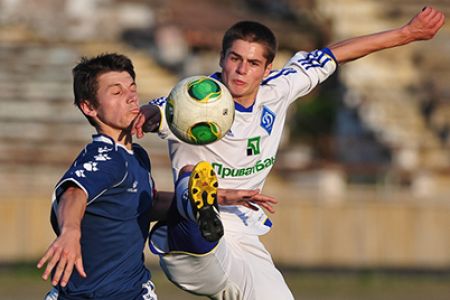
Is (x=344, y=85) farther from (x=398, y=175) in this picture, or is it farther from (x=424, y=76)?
(x=398, y=175)

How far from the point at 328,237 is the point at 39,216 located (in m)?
3.52

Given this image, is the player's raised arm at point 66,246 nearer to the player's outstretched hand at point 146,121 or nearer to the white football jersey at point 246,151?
the player's outstretched hand at point 146,121

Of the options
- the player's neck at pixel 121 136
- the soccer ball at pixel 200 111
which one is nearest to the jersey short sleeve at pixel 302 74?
the soccer ball at pixel 200 111

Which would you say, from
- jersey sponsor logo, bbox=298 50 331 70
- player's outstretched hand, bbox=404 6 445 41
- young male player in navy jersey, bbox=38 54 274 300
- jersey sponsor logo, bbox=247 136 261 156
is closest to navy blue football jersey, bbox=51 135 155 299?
young male player in navy jersey, bbox=38 54 274 300

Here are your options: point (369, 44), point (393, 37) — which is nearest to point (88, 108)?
point (369, 44)

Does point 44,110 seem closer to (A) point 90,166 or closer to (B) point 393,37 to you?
(B) point 393,37

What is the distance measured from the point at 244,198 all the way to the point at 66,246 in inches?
46.5

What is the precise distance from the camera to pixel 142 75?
21.7 metres

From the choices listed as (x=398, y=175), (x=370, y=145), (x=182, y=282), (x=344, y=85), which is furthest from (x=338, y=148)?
(x=182, y=282)

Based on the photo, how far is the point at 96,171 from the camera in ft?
19.5

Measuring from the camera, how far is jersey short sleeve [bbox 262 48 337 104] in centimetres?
755

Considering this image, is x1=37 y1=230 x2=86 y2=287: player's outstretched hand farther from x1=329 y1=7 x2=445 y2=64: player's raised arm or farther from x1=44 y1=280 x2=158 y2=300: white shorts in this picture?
x1=329 y1=7 x2=445 y2=64: player's raised arm

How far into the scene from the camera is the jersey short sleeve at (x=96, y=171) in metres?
5.86

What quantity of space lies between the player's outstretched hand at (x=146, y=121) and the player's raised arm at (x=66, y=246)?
70cm
